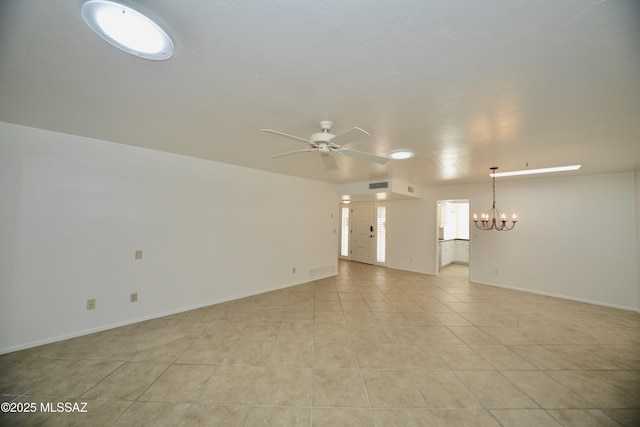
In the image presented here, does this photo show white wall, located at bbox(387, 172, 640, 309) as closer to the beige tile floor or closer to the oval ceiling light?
the beige tile floor

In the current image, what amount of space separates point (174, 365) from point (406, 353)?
2.54m

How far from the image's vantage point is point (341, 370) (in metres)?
2.22

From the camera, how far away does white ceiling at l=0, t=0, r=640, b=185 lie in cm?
105

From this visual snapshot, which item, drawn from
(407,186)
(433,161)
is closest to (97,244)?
(433,161)

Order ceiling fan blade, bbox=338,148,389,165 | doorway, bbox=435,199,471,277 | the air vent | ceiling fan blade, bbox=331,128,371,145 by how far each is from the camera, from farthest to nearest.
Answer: doorway, bbox=435,199,471,277 < the air vent < ceiling fan blade, bbox=338,148,389,165 < ceiling fan blade, bbox=331,128,371,145

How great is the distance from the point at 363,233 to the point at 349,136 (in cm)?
625

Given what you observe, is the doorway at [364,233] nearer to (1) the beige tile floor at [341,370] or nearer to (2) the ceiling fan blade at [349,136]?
(1) the beige tile floor at [341,370]

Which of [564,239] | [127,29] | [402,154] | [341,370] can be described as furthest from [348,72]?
[564,239]

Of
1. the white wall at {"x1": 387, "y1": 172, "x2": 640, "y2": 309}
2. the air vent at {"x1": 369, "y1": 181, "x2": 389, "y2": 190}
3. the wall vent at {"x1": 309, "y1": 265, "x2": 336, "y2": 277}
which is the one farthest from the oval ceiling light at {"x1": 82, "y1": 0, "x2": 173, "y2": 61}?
the white wall at {"x1": 387, "y1": 172, "x2": 640, "y2": 309}

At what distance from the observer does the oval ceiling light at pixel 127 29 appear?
0.99m

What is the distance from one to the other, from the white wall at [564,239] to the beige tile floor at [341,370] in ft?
2.35

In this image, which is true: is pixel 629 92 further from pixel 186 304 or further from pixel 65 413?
pixel 186 304

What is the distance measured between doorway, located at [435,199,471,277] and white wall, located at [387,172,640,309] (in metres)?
1.61

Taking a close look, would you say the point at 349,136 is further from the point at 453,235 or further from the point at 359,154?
the point at 453,235
